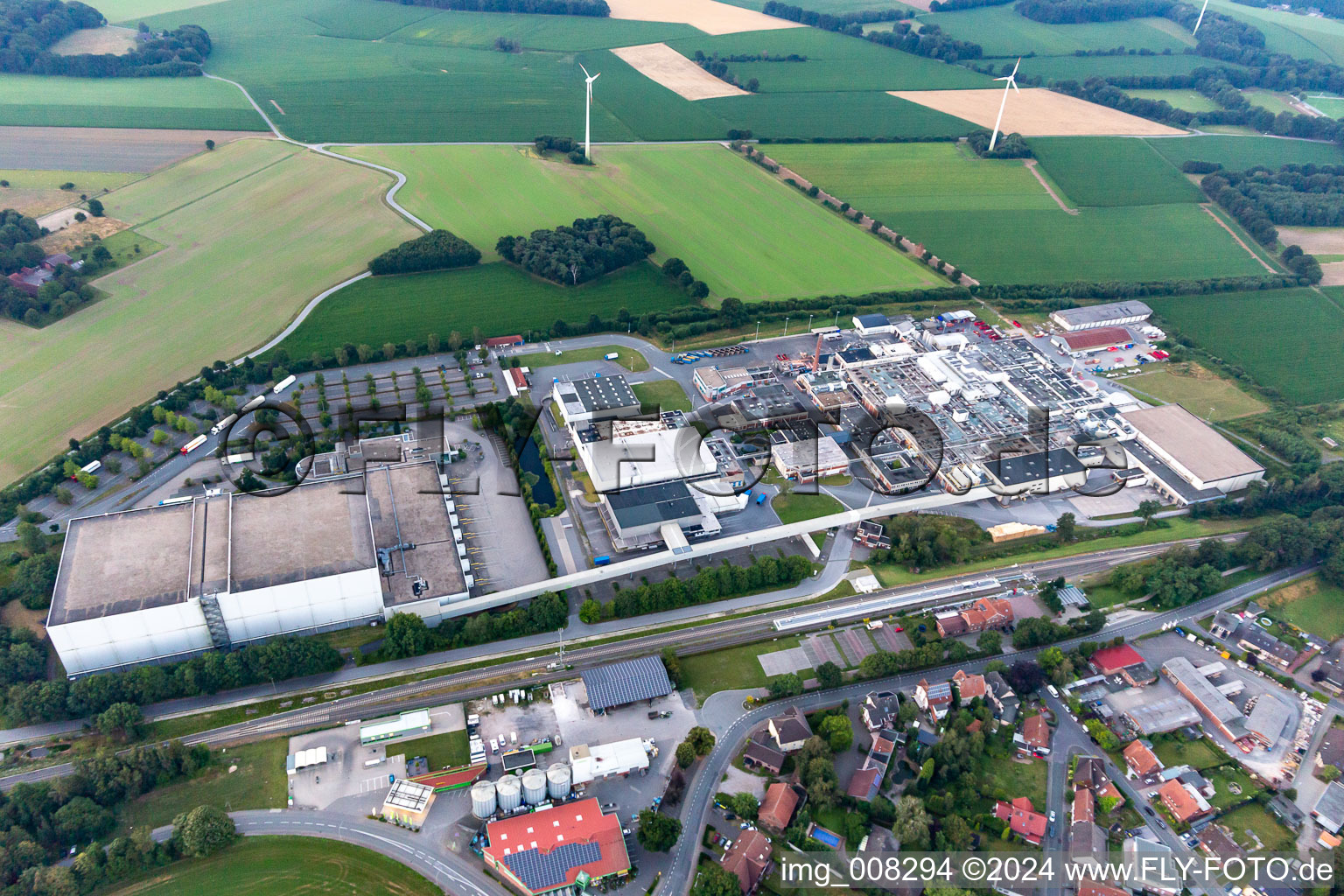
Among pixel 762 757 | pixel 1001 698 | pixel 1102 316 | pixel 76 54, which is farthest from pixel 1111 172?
pixel 76 54

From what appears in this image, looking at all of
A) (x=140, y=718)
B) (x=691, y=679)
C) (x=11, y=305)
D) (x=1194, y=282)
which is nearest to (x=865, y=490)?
(x=691, y=679)

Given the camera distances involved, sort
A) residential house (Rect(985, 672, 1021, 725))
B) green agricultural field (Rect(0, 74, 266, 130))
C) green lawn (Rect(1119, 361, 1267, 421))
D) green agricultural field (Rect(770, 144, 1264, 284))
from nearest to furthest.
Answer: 1. residential house (Rect(985, 672, 1021, 725))
2. green lawn (Rect(1119, 361, 1267, 421))
3. green agricultural field (Rect(770, 144, 1264, 284))
4. green agricultural field (Rect(0, 74, 266, 130))

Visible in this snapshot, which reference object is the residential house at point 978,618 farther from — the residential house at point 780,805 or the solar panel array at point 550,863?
the solar panel array at point 550,863

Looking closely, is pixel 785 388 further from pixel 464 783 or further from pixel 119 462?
pixel 119 462

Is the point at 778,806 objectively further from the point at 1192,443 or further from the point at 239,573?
the point at 1192,443

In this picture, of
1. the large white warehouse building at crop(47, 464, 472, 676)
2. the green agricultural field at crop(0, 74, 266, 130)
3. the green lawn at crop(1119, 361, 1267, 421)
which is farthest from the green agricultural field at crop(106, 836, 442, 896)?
the green agricultural field at crop(0, 74, 266, 130)

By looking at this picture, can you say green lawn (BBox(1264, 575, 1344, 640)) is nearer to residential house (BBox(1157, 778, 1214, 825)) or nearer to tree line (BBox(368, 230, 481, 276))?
residential house (BBox(1157, 778, 1214, 825))
